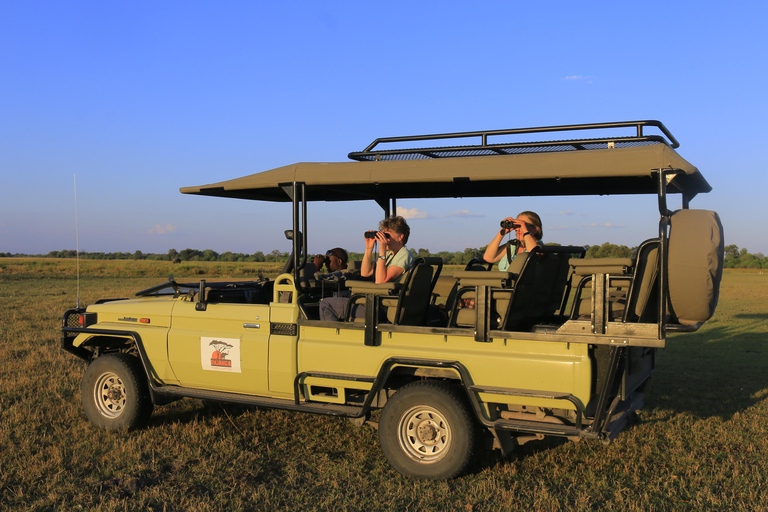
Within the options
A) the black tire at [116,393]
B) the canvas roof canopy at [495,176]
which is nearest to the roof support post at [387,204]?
the canvas roof canopy at [495,176]

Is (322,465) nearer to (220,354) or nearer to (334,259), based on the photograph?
(220,354)

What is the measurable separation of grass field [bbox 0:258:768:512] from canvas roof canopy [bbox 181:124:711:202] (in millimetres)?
2285

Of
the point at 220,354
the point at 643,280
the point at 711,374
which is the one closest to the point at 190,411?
the point at 220,354

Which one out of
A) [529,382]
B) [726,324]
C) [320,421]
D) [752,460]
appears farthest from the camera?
[726,324]

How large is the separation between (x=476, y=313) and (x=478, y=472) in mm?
1358

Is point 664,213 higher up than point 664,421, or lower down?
higher up

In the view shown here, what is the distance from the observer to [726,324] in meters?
15.6

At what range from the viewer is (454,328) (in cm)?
466

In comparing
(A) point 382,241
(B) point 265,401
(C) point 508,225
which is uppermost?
(C) point 508,225

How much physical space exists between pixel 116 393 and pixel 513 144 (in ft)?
14.3

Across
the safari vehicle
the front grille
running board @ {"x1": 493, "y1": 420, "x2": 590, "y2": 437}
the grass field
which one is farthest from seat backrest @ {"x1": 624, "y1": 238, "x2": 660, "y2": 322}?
the front grille

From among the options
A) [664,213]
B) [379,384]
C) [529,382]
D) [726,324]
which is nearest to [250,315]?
[379,384]

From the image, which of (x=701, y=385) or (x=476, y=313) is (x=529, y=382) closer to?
(x=476, y=313)

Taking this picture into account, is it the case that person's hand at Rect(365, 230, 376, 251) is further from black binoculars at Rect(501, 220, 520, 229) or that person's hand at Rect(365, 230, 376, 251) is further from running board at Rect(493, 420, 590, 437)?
running board at Rect(493, 420, 590, 437)
